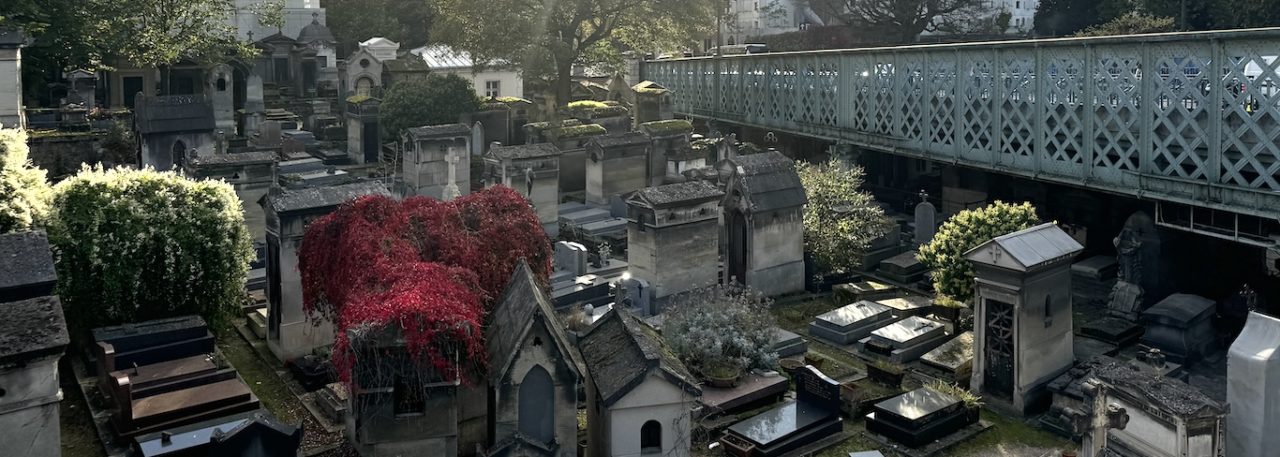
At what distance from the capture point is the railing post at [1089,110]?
22.4 metres

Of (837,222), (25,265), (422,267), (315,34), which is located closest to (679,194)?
(837,222)

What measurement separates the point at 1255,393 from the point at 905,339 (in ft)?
21.3

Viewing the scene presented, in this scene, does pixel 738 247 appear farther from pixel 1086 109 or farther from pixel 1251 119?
pixel 1251 119

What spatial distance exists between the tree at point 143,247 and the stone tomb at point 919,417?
462 inches

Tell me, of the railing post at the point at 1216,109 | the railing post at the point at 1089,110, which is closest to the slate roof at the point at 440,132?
the railing post at the point at 1089,110

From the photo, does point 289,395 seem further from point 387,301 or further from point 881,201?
point 881,201

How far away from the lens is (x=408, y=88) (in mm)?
37438

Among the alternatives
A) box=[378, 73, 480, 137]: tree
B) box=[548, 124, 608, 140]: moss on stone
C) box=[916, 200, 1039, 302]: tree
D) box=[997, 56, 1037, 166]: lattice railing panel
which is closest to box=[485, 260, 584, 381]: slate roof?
box=[916, 200, 1039, 302]: tree

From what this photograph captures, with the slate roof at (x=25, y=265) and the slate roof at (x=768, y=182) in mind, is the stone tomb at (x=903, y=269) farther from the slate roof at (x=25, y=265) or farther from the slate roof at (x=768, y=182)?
the slate roof at (x=25, y=265)

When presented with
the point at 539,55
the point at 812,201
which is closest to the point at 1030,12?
the point at 539,55

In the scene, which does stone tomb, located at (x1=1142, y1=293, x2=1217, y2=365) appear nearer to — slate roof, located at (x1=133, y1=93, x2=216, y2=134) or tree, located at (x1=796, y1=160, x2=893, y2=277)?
tree, located at (x1=796, y1=160, x2=893, y2=277)

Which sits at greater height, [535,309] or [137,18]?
[137,18]

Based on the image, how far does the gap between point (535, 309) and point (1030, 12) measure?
7585 cm

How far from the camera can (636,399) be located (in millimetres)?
13273
